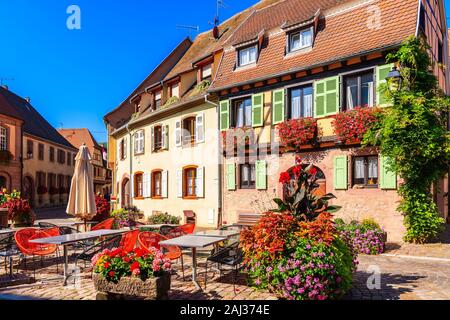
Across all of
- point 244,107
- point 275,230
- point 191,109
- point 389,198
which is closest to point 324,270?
point 275,230

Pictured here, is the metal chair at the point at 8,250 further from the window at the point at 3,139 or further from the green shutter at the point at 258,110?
the window at the point at 3,139

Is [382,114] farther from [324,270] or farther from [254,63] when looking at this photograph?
[324,270]

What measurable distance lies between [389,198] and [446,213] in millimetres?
7907

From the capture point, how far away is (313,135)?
40.6 feet

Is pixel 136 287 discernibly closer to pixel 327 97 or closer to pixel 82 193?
pixel 82 193

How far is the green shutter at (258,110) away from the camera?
14086 millimetres

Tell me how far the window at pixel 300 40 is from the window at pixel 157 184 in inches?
368

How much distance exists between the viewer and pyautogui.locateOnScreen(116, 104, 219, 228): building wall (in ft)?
52.2

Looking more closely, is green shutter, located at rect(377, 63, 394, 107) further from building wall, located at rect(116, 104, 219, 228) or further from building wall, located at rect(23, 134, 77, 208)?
building wall, located at rect(23, 134, 77, 208)

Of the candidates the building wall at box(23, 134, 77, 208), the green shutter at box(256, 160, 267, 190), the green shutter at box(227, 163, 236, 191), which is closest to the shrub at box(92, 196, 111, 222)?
the green shutter at box(227, 163, 236, 191)

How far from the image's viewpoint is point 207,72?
1759 cm

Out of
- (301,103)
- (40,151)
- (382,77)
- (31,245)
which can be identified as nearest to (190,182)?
(301,103)

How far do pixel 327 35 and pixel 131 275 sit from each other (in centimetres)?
1095

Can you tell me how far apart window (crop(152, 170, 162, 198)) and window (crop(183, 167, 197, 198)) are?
2.33m
